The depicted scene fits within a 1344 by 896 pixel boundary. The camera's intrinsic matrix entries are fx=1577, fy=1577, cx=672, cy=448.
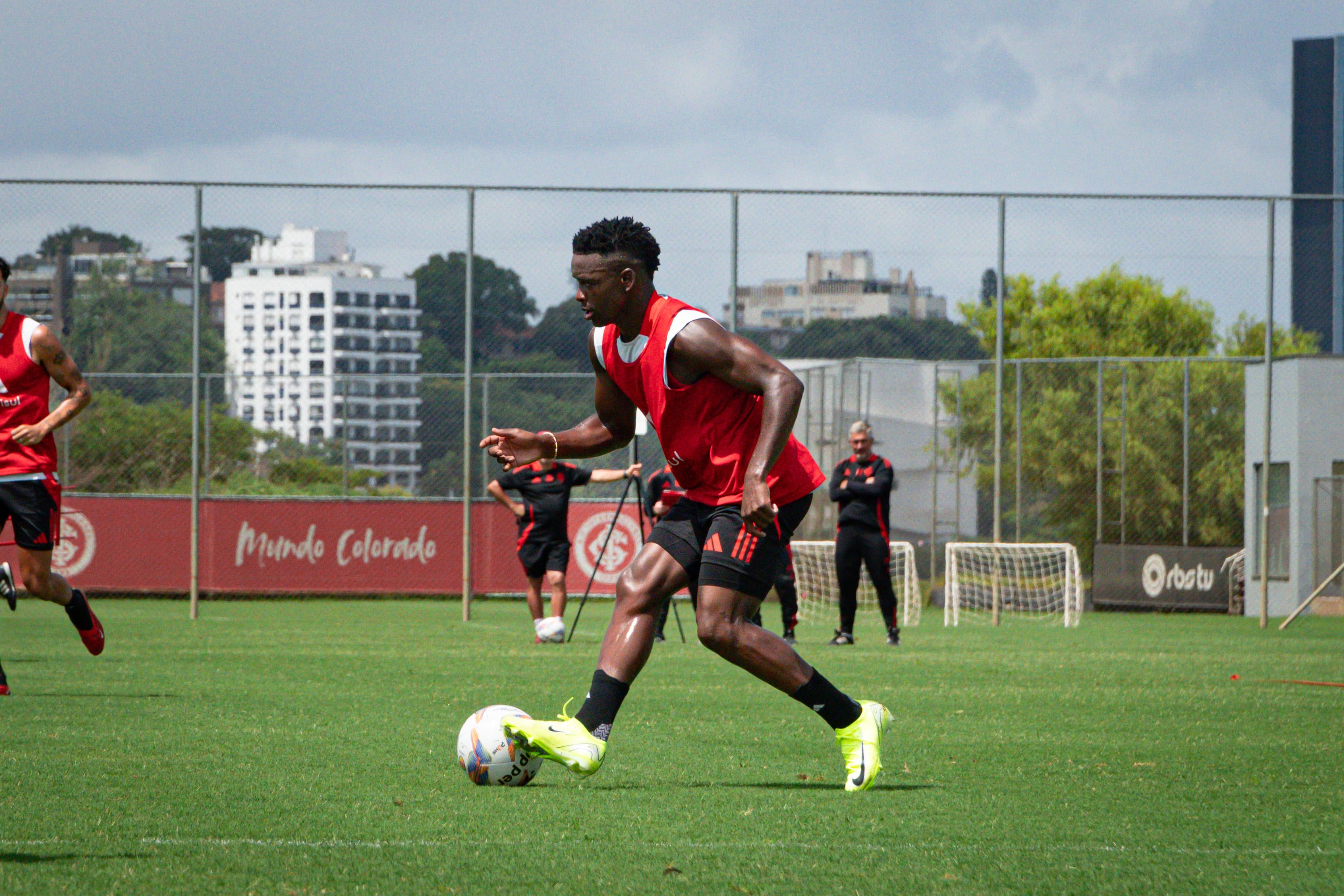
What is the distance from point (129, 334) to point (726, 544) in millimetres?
17903

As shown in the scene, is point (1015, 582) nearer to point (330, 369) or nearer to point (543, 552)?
point (543, 552)

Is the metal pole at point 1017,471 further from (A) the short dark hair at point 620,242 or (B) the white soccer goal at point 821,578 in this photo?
(A) the short dark hair at point 620,242

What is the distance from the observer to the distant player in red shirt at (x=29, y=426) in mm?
7895

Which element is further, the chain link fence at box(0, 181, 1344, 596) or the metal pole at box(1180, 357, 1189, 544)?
the metal pole at box(1180, 357, 1189, 544)

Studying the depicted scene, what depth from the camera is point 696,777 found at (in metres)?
5.51

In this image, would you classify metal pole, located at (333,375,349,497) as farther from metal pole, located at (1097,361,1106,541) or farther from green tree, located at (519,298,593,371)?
metal pole, located at (1097,361,1106,541)

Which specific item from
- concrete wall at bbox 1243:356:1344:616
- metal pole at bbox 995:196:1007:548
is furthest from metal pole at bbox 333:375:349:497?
concrete wall at bbox 1243:356:1344:616

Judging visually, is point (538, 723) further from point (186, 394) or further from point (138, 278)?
point (186, 394)

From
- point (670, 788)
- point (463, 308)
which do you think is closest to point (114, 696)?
point (670, 788)

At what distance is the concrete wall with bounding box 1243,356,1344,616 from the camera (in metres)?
21.9

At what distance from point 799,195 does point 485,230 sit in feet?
12.0

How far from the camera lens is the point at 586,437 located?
589 cm

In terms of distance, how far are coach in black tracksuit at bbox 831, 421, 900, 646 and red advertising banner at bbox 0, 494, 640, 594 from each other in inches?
269

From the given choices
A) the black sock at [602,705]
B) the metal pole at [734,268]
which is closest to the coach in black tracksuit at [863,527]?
the metal pole at [734,268]
